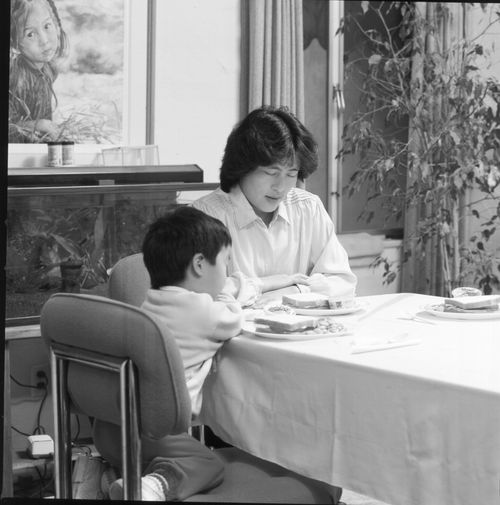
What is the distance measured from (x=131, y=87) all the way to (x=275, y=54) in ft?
1.08

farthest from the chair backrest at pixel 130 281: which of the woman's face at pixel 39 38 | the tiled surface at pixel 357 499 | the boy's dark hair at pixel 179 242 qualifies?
the tiled surface at pixel 357 499

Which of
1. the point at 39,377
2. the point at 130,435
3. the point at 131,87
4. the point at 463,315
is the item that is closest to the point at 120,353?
the point at 130,435

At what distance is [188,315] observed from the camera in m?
1.81

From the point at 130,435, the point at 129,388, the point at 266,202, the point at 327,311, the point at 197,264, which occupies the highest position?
the point at 266,202

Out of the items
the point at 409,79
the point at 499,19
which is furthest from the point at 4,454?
the point at 499,19

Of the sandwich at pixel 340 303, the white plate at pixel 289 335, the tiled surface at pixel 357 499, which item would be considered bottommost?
the tiled surface at pixel 357 499

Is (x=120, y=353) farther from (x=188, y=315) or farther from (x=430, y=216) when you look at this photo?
(x=430, y=216)

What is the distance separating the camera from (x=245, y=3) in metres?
2.00

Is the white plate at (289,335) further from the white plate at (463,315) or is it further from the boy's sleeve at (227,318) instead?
the white plate at (463,315)

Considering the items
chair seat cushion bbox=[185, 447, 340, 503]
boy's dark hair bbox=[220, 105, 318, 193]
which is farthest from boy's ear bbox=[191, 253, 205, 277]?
chair seat cushion bbox=[185, 447, 340, 503]

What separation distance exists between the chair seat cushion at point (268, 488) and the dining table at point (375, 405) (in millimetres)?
37

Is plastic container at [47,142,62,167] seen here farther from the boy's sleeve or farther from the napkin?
the napkin

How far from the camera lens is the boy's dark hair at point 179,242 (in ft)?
6.06

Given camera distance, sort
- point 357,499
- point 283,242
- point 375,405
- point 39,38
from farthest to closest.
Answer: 1. point 357,499
2. point 283,242
3. point 39,38
4. point 375,405
